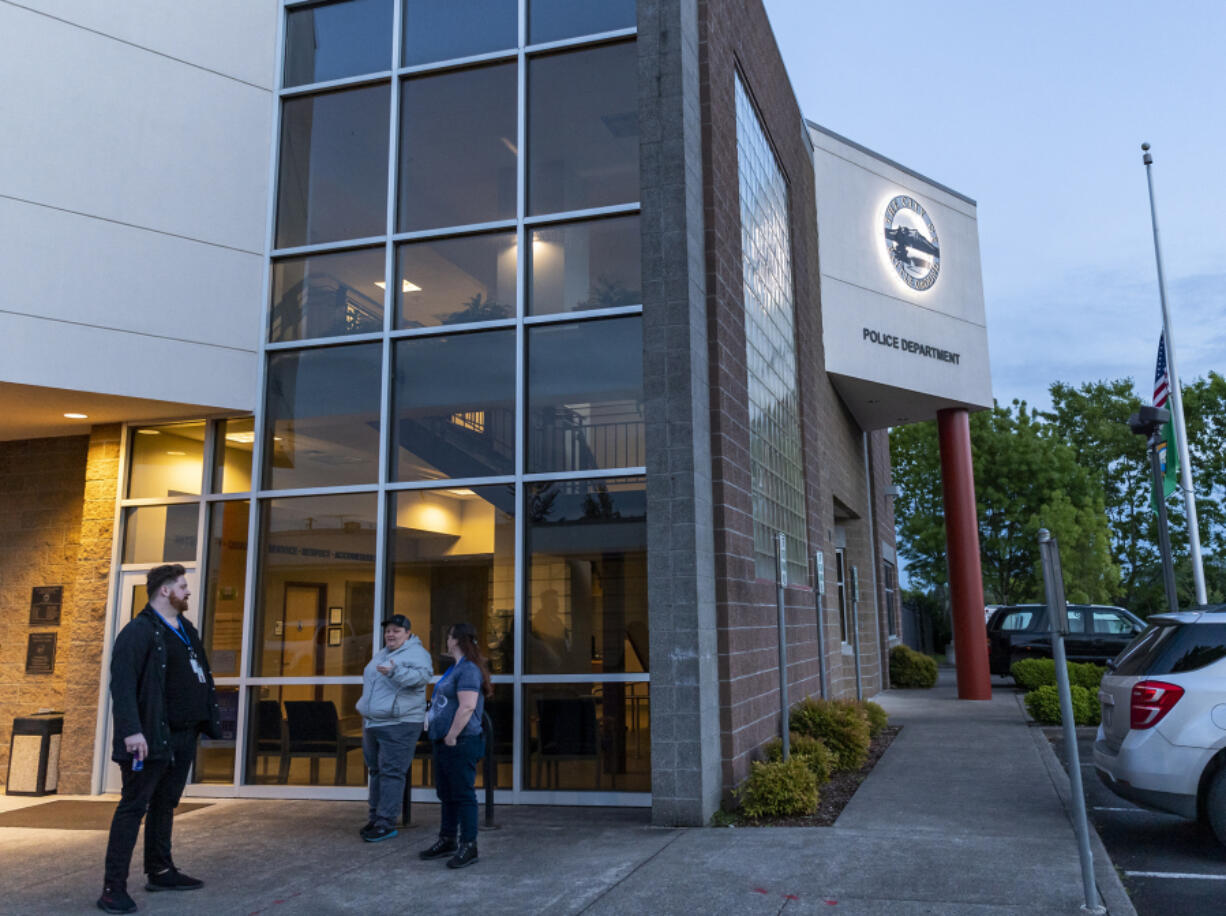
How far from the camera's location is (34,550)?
11.3 m

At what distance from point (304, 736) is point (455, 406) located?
3.55 m

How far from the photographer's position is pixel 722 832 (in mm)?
7715

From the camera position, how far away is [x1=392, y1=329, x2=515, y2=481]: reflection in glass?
9570 mm

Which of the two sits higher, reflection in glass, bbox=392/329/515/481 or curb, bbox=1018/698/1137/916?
reflection in glass, bbox=392/329/515/481

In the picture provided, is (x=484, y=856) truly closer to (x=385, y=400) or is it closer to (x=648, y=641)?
(x=648, y=641)

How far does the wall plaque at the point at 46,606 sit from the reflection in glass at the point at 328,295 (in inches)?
150

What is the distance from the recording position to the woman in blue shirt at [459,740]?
22.1ft

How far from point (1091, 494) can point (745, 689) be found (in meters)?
32.8

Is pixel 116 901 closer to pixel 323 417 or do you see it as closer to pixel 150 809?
pixel 150 809

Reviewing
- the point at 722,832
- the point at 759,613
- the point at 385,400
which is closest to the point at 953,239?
the point at 759,613

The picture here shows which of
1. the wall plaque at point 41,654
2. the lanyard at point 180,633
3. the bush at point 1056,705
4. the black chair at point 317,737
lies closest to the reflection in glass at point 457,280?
the black chair at point 317,737

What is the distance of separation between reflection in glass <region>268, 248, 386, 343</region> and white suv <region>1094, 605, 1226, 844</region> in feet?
24.7

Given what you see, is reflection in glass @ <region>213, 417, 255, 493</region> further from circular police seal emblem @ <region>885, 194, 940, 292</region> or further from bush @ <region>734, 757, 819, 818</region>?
circular police seal emblem @ <region>885, 194, 940, 292</region>

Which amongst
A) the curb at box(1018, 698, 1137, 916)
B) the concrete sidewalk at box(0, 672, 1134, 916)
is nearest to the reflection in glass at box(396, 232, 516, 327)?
the concrete sidewalk at box(0, 672, 1134, 916)
